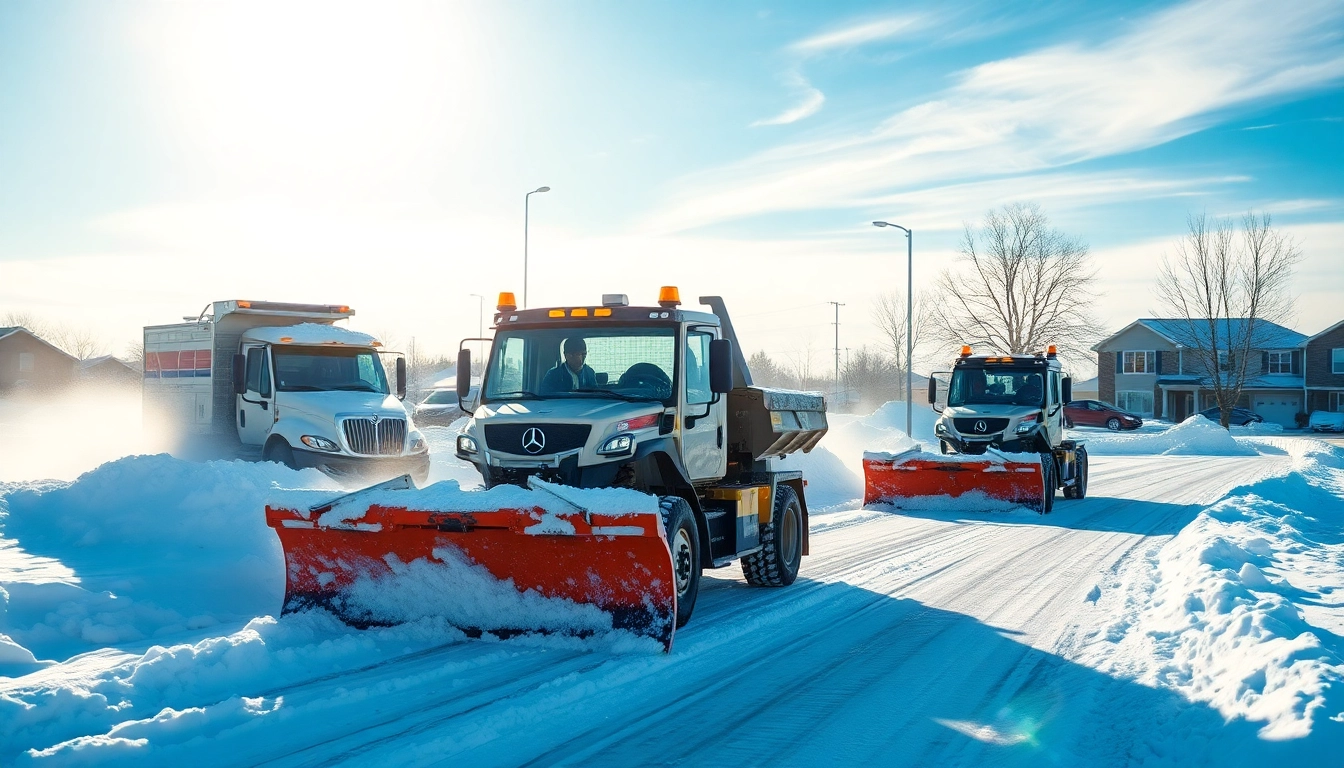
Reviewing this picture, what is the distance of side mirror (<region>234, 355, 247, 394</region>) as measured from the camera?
625 inches

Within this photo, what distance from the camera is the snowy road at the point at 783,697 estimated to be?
5172 mm

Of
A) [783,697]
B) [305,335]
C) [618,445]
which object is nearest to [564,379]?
[618,445]

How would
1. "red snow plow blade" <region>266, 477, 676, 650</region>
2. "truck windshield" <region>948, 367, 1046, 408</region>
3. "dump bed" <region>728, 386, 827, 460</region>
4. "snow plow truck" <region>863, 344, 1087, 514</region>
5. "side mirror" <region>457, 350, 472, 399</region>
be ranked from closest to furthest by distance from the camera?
"red snow plow blade" <region>266, 477, 676, 650</region> → "side mirror" <region>457, 350, 472, 399</region> → "dump bed" <region>728, 386, 827, 460</region> → "snow plow truck" <region>863, 344, 1087, 514</region> → "truck windshield" <region>948, 367, 1046, 408</region>

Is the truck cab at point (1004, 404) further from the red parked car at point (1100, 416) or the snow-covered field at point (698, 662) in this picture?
the red parked car at point (1100, 416)

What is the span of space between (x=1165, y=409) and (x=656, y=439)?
221 feet

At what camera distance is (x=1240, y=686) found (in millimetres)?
5629

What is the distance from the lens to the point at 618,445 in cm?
770

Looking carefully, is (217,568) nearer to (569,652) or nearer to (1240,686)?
(569,652)

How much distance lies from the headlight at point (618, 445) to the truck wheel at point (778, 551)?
2.38 m

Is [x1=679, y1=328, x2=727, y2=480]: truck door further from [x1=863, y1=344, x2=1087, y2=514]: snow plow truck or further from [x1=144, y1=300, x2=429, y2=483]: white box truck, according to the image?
[x1=863, y1=344, x2=1087, y2=514]: snow plow truck

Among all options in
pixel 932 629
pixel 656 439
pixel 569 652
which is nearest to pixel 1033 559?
pixel 932 629

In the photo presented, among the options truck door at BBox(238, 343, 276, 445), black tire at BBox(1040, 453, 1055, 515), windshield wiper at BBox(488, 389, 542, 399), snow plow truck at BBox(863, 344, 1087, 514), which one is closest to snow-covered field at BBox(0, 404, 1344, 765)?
windshield wiper at BBox(488, 389, 542, 399)

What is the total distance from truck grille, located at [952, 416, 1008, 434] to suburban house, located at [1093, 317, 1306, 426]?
5252 cm

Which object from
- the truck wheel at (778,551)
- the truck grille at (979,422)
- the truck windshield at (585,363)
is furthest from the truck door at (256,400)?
the truck grille at (979,422)
